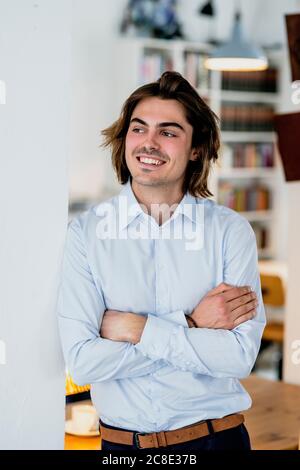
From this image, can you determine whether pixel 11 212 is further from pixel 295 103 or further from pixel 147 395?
pixel 295 103

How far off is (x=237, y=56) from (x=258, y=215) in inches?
99.4

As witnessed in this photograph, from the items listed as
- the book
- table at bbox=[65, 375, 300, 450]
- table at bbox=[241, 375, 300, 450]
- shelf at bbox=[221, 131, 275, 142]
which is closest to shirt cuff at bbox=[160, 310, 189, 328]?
table at bbox=[65, 375, 300, 450]

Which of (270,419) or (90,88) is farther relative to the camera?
(90,88)

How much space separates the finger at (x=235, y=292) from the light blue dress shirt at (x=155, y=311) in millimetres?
16

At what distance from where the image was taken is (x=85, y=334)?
6.39 ft

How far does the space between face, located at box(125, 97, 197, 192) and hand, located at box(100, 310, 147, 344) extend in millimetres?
329

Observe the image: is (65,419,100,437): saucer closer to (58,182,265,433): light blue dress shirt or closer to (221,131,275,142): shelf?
(58,182,265,433): light blue dress shirt

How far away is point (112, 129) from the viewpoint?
7.21ft

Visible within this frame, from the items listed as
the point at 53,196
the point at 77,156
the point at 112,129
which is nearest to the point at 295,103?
the point at 112,129

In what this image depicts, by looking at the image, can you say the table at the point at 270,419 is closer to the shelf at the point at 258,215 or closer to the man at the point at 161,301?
the man at the point at 161,301

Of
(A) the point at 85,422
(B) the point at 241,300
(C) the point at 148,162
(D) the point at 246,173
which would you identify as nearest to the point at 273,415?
(A) the point at 85,422

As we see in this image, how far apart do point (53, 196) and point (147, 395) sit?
1.74ft

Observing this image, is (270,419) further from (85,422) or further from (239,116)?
(239,116)
